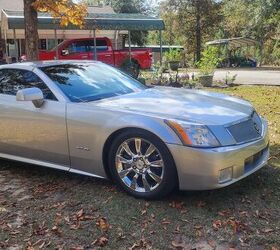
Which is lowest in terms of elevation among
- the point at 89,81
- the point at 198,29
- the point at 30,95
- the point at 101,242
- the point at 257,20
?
the point at 101,242

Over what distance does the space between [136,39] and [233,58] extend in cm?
1037

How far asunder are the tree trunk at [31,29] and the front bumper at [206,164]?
6.68m

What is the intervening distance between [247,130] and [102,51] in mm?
18804

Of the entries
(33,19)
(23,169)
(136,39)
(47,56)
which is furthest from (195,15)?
(23,169)

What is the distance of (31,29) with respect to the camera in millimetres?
10031

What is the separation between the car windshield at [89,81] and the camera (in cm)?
525

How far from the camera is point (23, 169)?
6008 millimetres

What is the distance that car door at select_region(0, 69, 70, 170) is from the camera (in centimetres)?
511

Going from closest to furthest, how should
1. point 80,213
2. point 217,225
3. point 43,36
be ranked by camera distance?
1. point 217,225
2. point 80,213
3. point 43,36

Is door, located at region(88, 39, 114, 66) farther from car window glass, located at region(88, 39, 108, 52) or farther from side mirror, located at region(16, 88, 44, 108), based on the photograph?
side mirror, located at region(16, 88, 44, 108)

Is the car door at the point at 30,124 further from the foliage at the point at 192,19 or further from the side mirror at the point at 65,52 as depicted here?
the foliage at the point at 192,19

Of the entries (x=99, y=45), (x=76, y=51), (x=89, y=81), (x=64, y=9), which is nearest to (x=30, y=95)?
(x=89, y=81)

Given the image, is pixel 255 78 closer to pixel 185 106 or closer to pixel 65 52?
pixel 65 52

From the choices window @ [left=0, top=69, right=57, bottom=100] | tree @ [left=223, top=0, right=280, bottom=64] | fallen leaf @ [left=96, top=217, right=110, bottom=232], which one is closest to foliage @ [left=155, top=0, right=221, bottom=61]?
tree @ [left=223, top=0, right=280, bottom=64]
